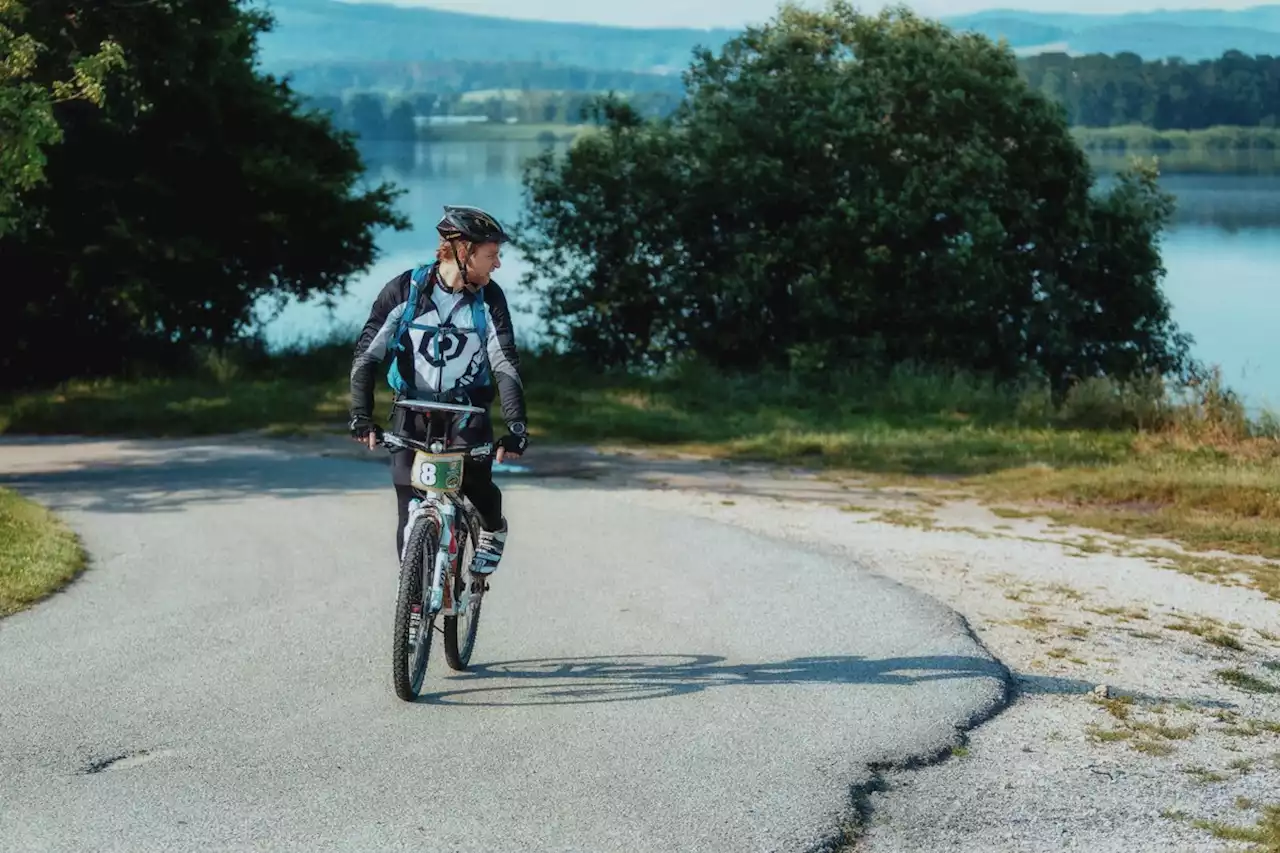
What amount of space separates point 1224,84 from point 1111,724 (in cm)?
5510

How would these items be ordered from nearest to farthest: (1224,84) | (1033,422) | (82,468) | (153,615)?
(153,615) < (82,468) < (1033,422) < (1224,84)

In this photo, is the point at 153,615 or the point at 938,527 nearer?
the point at 153,615

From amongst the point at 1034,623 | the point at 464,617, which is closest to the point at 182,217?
the point at 464,617

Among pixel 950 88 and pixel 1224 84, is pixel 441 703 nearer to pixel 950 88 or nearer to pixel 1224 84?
pixel 950 88

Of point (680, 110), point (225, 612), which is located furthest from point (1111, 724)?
point (680, 110)

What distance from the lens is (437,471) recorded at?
665 cm

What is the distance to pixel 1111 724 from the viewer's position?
6695mm

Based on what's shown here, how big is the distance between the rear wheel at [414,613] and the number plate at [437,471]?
149 mm

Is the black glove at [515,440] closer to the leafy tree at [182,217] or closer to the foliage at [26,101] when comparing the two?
the foliage at [26,101]

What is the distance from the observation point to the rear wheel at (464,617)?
6969 millimetres

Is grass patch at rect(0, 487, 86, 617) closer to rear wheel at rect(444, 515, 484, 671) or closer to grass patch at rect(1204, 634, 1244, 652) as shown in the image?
rear wheel at rect(444, 515, 484, 671)

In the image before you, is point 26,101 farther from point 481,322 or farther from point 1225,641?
point 1225,641

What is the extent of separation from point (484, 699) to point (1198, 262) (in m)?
43.3

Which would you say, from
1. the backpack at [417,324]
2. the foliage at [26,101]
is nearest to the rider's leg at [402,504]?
the backpack at [417,324]
